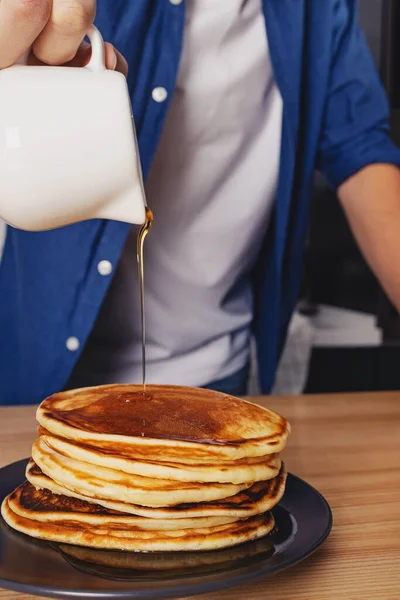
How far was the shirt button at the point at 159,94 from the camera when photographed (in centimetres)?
138

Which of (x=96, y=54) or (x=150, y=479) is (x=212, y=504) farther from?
(x=96, y=54)

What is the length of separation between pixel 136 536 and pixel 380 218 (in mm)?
954

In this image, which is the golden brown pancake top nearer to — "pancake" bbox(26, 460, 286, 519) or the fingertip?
"pancake" bbox(26, 460, 286, 519)

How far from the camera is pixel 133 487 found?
2.26ft

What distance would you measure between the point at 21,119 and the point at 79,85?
0.23 feet

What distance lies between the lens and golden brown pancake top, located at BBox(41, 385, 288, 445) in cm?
71

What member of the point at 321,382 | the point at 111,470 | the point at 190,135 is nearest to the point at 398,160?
the point at 190,135

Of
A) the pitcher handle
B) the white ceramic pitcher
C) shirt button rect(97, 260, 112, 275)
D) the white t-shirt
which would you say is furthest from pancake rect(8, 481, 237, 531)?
the white t-shirt

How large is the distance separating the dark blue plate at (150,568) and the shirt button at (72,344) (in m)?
0.71

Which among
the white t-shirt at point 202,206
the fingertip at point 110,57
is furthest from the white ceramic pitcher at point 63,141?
the white t-shirt at point 202,206

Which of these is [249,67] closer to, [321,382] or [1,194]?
[1,194]

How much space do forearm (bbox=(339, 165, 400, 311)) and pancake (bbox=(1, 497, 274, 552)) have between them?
0.84m

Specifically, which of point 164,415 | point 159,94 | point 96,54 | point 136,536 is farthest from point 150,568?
point 159,94

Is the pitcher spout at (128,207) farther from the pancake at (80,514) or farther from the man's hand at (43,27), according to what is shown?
the pancake at (80,514)
